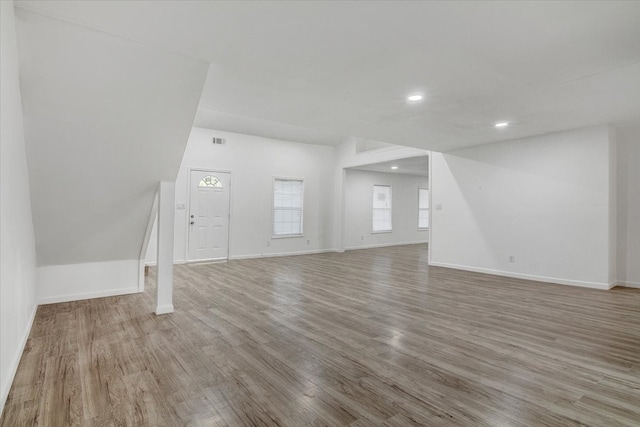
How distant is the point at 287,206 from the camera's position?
8.56 metres

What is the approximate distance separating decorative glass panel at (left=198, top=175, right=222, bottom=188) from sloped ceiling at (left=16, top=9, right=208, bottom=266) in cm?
322

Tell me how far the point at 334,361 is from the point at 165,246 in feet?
7.68

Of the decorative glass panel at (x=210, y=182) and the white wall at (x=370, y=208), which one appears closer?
the decorative glass panel at (x=210, y=182)

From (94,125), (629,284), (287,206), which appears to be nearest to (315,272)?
(287,206)

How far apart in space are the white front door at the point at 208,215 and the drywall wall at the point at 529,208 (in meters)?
4.78

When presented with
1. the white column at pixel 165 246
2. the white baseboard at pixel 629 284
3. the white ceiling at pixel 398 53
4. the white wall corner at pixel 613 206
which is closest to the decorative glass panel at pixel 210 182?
the white ceiling at pixel 398 53

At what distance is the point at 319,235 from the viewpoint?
914 cm

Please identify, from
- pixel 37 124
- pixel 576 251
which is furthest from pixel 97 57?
pixel 576 251

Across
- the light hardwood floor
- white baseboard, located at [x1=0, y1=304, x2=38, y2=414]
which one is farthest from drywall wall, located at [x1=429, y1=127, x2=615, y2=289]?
white baseboard, located at [x1=0, y1=304, x2=38, y2=414]

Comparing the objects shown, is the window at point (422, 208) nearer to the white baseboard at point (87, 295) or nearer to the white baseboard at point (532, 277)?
the white baseboard at point (532, 277)

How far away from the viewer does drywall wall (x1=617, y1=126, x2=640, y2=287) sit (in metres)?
5.06

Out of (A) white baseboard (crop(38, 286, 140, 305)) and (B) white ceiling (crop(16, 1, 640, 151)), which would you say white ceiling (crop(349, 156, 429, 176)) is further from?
(A) white baseboard (crop(38, 286, 140, 305))

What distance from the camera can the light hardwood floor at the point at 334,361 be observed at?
6.05 ft

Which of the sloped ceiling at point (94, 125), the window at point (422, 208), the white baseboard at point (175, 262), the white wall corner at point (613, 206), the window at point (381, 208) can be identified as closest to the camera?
the sloped ceiling at point (94, 125)
